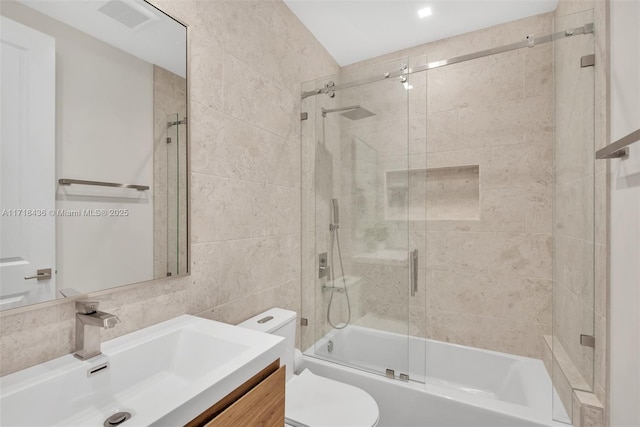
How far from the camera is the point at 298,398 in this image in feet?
5.20

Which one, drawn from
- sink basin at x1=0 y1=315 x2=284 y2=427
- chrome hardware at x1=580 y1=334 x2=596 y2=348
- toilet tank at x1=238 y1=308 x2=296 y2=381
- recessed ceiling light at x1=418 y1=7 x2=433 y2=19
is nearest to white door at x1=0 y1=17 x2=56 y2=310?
sink basin at x1=0 y1=315 x2=284 y2=427

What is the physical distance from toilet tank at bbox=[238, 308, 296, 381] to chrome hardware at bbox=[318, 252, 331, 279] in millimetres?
461

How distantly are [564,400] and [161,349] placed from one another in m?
1.96

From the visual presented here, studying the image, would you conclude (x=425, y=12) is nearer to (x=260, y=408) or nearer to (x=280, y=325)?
(x=280, y=325)

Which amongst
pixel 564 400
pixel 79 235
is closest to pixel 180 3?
pixel 79 235

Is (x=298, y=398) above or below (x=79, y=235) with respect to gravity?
below

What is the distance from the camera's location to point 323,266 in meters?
2.15

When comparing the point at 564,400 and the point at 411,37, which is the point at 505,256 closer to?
the point at 564,400

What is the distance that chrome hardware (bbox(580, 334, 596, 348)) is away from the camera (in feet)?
4.79

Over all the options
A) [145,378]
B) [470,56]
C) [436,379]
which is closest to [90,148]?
[145,378]

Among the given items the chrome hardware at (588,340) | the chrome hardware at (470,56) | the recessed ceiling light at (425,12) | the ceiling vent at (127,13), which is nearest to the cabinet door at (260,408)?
the ceiling vent at (127,13)

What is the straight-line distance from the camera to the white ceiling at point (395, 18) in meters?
1.99

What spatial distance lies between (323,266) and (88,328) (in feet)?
4.73

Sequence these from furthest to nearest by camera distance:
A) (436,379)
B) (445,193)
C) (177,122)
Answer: (445,193) < (436,379) < (177,122)
